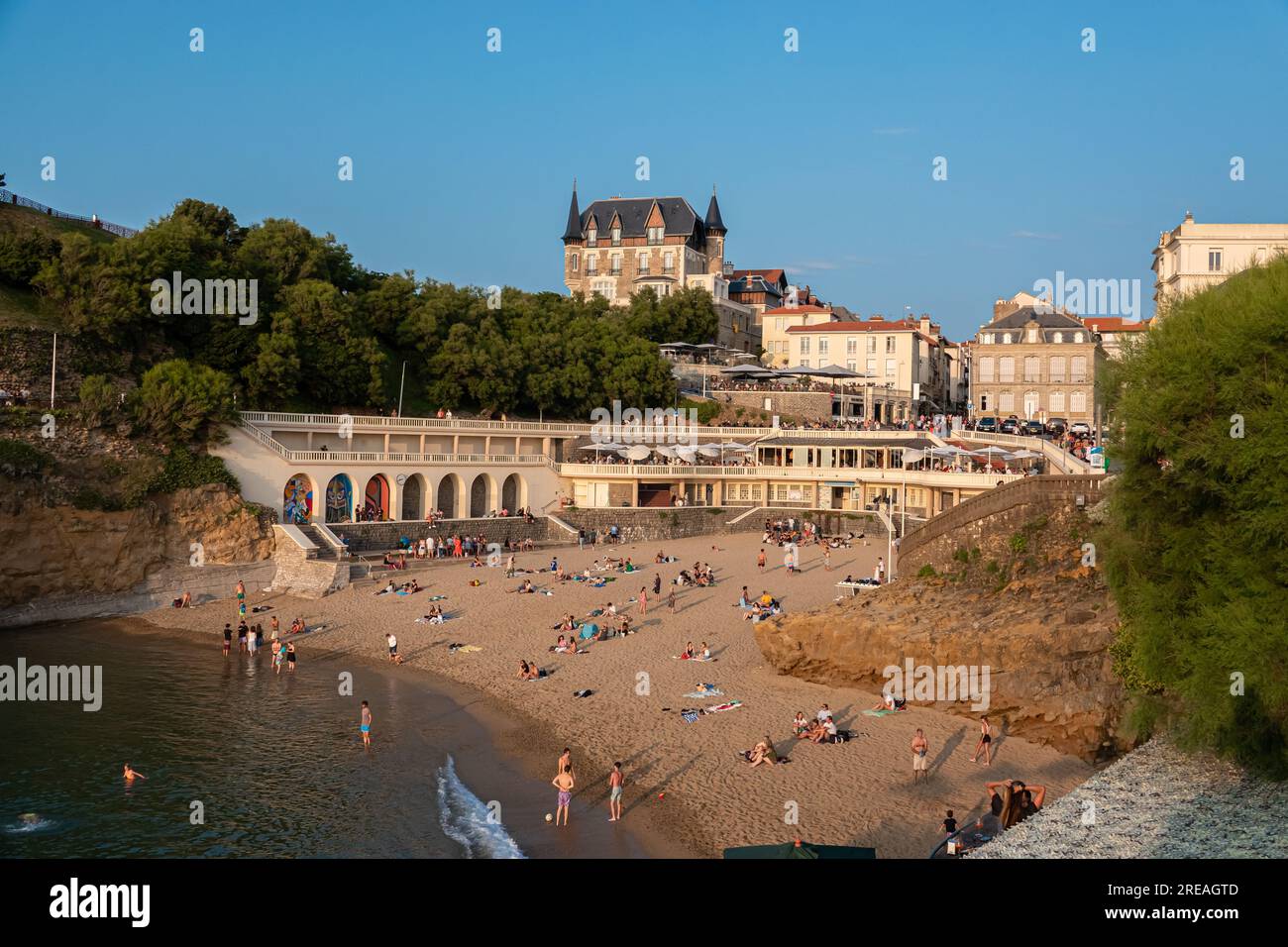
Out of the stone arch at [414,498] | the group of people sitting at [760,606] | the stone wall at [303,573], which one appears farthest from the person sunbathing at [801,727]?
the stone arch at [414,498]

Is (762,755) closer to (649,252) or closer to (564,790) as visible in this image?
(564,790)

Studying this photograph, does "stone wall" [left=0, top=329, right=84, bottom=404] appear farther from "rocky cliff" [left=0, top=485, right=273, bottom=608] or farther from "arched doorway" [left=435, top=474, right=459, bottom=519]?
"arched doorway" [left=435, top=474, right=459, bottom=519]

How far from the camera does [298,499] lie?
44844 millimetres

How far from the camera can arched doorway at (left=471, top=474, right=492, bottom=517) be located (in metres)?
53.6

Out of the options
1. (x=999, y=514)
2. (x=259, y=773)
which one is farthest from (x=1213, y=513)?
(x=259, y=773)

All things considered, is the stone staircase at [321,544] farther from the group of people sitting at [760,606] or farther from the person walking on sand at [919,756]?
the person walking on sand at [919,756]

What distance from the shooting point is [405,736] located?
24719mm

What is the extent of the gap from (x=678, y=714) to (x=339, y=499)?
26281mm

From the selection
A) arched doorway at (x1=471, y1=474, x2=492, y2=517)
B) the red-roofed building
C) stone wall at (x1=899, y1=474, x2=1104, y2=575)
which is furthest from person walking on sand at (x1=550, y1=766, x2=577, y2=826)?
the red-roofed building

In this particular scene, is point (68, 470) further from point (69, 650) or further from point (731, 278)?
point (731, 278)

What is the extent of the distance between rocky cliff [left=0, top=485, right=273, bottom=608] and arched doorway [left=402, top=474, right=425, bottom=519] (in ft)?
30.1

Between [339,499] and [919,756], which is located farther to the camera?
[339,499]

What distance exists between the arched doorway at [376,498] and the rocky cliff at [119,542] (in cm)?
607
